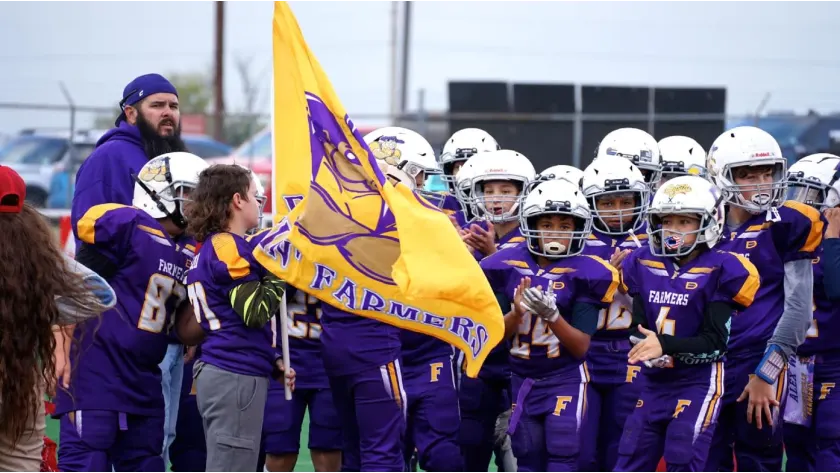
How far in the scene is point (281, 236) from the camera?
6.02 metres

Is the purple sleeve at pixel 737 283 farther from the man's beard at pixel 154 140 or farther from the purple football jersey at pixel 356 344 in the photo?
the man's beard at pixel 154 140

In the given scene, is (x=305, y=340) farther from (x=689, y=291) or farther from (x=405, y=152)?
(x=689, y=291)

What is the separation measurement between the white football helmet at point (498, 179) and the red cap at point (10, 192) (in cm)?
283

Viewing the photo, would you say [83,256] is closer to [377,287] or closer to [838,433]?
[377,287]

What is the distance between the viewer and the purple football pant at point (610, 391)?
22.1 ft

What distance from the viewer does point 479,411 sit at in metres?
7.16

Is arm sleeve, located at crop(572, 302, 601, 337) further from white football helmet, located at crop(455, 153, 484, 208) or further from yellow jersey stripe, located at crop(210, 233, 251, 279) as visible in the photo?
yellow jersey stripe, located at crop(210, 233, 251, 279)

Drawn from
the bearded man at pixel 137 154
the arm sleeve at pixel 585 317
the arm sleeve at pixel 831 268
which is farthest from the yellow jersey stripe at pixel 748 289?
the bearded man at pixel 137 154

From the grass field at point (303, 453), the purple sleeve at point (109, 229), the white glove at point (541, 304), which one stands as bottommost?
the grass field at point (303, 453)

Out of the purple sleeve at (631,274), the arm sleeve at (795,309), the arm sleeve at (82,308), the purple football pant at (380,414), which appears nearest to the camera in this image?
the arm sleeve at (82,308)

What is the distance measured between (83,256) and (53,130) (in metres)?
11.0

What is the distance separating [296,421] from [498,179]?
1.76 m

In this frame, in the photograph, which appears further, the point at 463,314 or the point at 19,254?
the point at 463,314

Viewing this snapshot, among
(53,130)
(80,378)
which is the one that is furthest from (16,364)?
(53,130)
